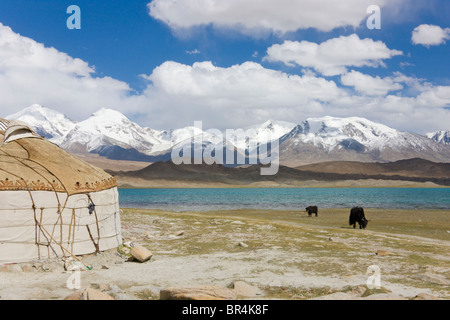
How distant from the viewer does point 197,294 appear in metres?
7.92

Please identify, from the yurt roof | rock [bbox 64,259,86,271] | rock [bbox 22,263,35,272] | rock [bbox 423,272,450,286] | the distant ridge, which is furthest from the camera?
the distant ridge

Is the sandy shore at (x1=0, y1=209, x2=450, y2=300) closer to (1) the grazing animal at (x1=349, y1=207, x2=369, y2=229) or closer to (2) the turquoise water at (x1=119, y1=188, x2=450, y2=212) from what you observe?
(1) the grazing animal at (x1=349, y1=207, x2=369, y2=229)

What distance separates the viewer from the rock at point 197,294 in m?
7.86

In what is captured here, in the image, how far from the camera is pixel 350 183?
164m

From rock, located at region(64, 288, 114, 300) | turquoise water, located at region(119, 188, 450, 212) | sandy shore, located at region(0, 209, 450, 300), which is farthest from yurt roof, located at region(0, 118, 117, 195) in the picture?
turquoise water, located at region(119, 188, 450, 212)

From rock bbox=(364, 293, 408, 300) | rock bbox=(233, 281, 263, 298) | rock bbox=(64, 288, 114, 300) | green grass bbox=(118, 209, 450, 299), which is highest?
rock bbox=(64, 288, 114, 300)

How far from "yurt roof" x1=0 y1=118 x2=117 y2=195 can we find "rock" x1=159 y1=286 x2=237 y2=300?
6.73 m

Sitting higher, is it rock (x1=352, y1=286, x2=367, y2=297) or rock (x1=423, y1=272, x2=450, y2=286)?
rock (x1=352, y1=286, x2=367, y2=297)

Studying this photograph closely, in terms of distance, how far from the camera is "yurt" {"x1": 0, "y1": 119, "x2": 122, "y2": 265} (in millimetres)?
12312

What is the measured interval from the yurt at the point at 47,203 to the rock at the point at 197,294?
597cm

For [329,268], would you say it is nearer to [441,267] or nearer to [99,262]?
[441,267]
